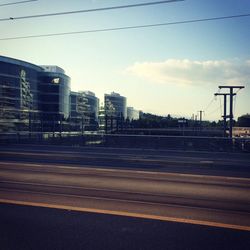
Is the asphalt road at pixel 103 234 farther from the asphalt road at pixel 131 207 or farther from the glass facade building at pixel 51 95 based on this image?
the glass facade building at pixel 51 95

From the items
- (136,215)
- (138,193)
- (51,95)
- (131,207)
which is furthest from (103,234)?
(51,95)

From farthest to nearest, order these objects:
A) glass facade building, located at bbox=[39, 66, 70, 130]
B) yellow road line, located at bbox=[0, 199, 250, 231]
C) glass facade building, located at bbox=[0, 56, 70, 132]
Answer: glass facade building, located at bbox=[39, 66, 70, 130], glass facade building, located at bbox=[0, 56, 70, 132], yellow road line, located at bbox=[0, 199, 250, 231]

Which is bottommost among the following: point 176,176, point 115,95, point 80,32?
point 176,176

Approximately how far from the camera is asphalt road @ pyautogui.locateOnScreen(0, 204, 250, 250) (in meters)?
4.18

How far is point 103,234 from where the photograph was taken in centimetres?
460

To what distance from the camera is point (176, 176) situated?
9883 mm

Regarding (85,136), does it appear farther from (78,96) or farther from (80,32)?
(78,96)

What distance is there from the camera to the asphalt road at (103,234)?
4.18 m

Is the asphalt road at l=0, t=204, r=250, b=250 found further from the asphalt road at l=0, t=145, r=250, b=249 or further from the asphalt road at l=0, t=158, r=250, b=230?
the asphalt road at l=0, t=158, r=250, b=230

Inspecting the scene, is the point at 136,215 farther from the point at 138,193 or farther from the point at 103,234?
the point at 138,193

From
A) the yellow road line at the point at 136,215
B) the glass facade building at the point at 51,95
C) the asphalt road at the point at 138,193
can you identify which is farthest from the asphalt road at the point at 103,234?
the glass facade building at the point at 51,95

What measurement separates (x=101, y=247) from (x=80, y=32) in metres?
14.3

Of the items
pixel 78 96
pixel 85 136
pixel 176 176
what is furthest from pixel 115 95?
pixel 176 176

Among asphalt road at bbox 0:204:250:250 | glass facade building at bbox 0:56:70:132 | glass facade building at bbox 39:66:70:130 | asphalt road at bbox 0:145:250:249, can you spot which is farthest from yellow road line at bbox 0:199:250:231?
glass facade building at bbox 39:66:70:130
